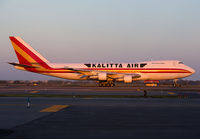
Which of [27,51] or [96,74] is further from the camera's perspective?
[27,51]

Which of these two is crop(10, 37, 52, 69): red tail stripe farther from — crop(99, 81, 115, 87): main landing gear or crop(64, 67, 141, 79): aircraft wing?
crop(99, 81, 115, 87): main landing gear

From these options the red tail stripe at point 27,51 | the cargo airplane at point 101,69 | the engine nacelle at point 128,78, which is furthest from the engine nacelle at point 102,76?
the red tail stripe at point 27,51

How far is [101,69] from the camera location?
183ft

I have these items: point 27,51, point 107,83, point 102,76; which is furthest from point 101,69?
point 27,51

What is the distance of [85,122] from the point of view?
1372 cm

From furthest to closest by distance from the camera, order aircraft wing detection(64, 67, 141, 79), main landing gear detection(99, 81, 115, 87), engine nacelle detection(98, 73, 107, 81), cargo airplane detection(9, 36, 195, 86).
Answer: main landing gear detection(99, 81, 115, 87) → cargo airplane detection(9, 36, 195, 86) → aircraft wing detection(64, 67, 141, 79) → engine nacelle detection(98, 73, 107, 81)

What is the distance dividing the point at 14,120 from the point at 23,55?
45.2 meters

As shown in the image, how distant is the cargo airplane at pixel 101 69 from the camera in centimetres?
5459

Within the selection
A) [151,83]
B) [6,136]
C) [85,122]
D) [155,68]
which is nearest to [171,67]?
[155,68]

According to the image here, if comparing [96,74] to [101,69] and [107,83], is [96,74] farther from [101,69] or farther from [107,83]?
[107,83]

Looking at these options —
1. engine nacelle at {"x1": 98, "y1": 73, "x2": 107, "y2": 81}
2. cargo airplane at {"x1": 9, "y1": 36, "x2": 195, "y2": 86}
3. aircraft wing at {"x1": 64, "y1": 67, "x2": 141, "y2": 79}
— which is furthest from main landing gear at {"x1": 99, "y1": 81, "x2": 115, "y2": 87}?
engine nacelle at {"x1": 98, "y1": 73, "x2": 107, "y2": 81}

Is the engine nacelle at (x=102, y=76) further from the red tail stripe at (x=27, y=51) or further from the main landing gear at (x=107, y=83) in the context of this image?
the red tail stripe at (x=27, y=51)

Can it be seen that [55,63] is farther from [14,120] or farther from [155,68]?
[14,120]

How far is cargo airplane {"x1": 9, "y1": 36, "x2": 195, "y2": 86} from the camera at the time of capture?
54594mm
